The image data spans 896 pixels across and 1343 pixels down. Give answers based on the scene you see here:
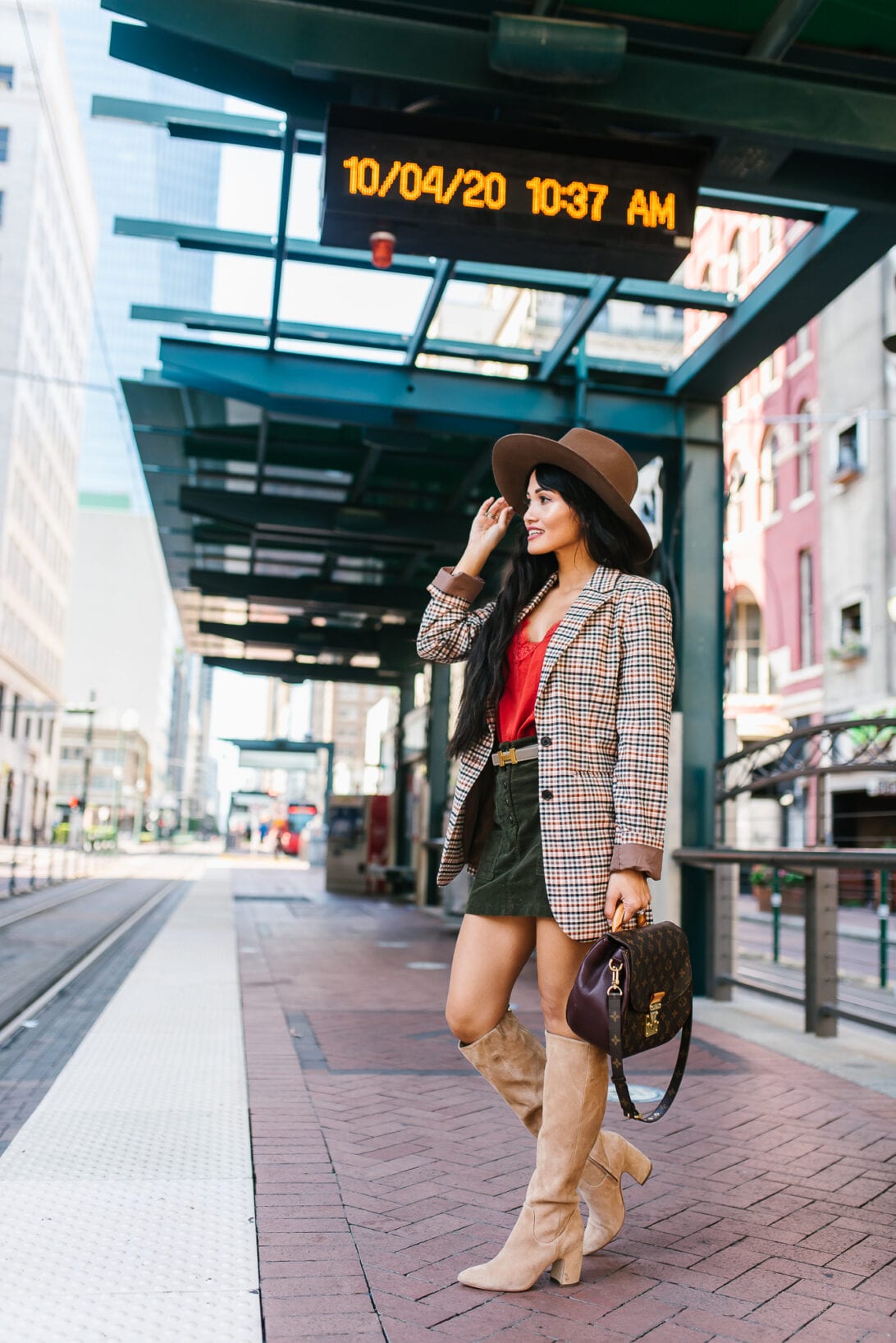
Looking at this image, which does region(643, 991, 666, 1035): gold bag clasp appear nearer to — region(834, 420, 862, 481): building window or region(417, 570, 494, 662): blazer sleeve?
region(417, 570, 494, 662): blazer sleeve

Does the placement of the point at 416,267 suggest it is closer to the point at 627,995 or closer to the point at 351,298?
the point at 351,298

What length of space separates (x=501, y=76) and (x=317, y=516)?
817cm

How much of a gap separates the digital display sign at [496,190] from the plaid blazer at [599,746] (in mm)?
2399

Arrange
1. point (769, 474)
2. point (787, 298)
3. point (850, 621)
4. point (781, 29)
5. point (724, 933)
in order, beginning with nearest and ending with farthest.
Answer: point (781, 29) < point (787, 298) < point (724, 933) < point (850, 621) < point (769, 474)

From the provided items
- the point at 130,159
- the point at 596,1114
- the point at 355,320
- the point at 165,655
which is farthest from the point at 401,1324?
the point at 130,159

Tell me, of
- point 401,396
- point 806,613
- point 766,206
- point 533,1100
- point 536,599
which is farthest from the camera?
point 806,613

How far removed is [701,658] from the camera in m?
8.48

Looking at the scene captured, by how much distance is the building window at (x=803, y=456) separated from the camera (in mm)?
28812

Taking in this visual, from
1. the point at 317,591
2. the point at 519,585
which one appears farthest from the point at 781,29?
the point at 317,591

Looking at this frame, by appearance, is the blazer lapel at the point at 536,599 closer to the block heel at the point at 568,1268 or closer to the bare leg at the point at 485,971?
the bare leg at the point at 485,971

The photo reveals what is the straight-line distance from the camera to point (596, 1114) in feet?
9.00

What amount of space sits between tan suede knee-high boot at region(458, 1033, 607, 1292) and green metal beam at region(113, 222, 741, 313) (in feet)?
18.4

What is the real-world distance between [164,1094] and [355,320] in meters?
5.61

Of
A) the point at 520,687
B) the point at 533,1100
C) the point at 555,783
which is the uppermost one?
the point at 520,687
